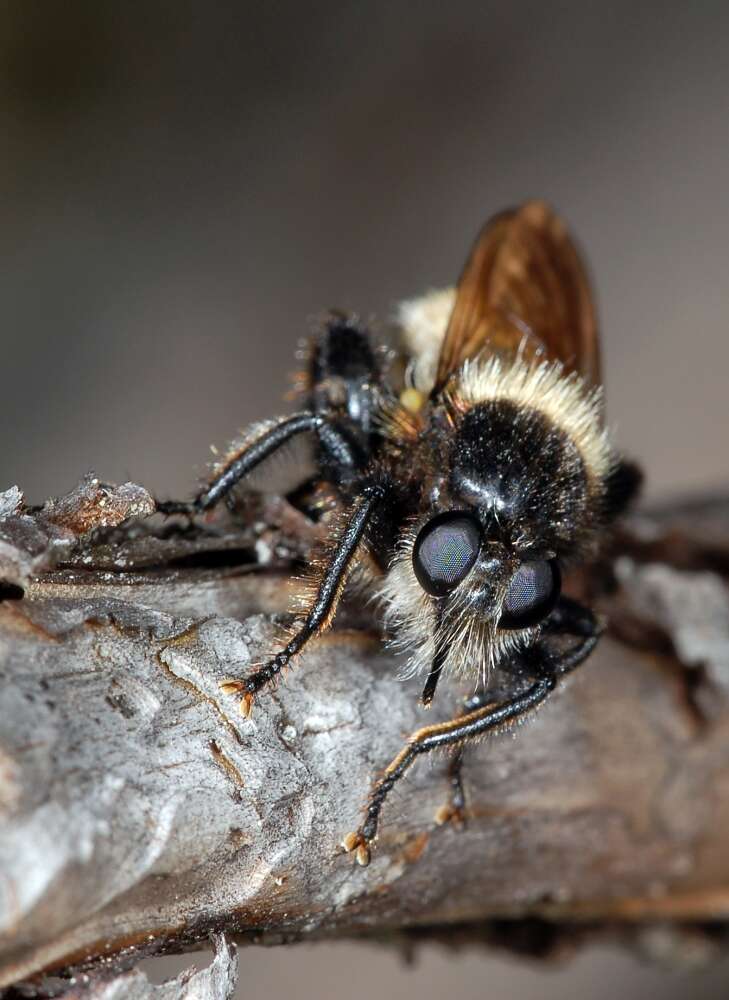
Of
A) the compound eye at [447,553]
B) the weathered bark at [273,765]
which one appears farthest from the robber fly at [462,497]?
the weathered bark at [273,765]

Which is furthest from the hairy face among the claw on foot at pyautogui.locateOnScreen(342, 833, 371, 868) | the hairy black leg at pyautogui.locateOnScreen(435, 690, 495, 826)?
the claw on foot at pyautogui.locateOnScreen(342, 833, 371, 868)

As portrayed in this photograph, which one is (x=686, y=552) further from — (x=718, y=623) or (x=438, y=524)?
(x=438, y=524)

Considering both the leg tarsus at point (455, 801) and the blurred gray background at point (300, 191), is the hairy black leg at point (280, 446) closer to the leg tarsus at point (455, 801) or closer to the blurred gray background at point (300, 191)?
the leg tarsus at point (455, 801)

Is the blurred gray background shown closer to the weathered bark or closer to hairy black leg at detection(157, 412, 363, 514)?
hairy black leg at detection(157, 412, 363, 514)

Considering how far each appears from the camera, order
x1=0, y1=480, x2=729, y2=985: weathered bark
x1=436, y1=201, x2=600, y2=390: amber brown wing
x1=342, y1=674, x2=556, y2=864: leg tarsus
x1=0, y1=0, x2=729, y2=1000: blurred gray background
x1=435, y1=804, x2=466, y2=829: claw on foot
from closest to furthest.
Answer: x1=0, y1=480, x2=729, y2=985: weathered bark → x1=342, y1=674, x2=556, y2=864: leg tarsus → x1=435, y1=804, x2=466, y2=829: claw on foot → x1=436, y1=201, x2=600, y2=390: amber brown wing → x1=0, y1=0, x2=729, y2=1000: blurred gray background

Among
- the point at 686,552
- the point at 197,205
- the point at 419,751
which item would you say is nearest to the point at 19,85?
the point at 197,205

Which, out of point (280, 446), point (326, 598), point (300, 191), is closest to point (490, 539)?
point (326, 598)
